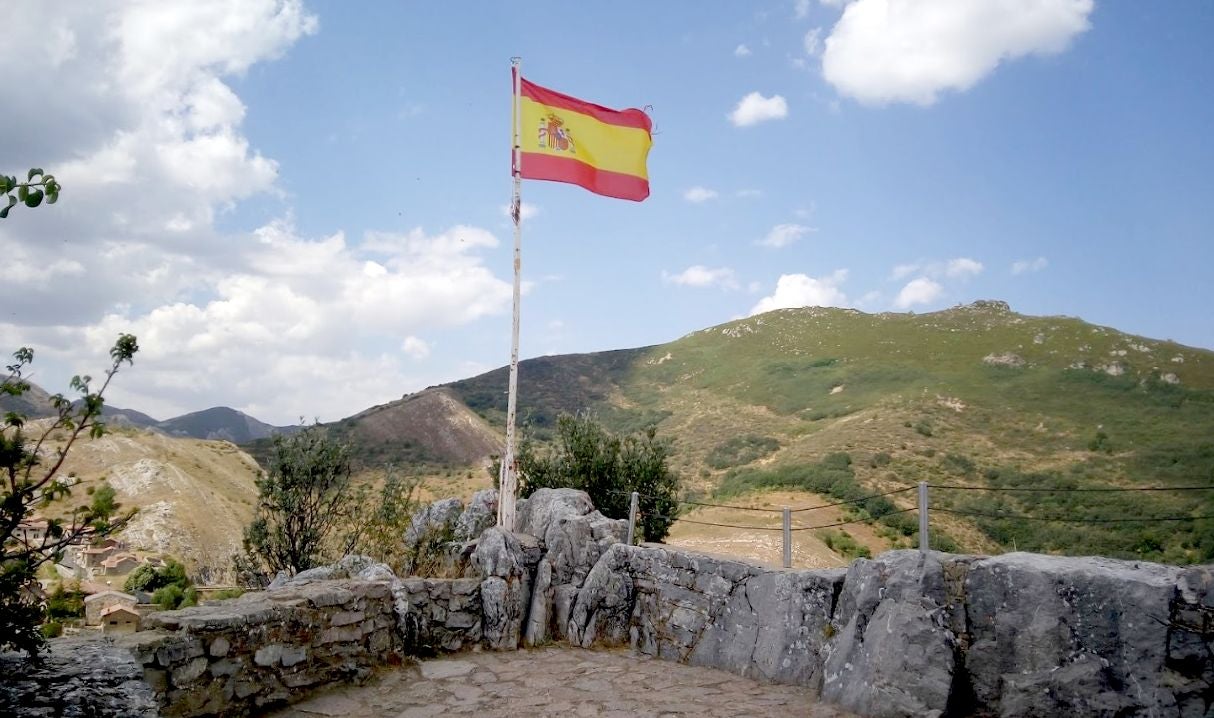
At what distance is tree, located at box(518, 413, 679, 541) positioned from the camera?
45.0 feet

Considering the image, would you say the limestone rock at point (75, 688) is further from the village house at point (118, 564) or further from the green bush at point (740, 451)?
the green bush at point (740, 451)

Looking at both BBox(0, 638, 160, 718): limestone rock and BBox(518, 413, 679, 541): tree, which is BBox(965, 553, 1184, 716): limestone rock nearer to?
BBox(0, 638, 160, 718): limestone rock

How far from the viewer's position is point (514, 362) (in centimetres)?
1047

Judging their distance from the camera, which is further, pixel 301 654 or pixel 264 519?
pixel 264 519

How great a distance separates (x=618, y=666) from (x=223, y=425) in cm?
11032

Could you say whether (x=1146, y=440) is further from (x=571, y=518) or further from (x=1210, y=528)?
(x=571, y=518)

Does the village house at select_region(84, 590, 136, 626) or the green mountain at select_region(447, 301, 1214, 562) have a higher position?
the green mountain at select_region(447, 301, 1214, 562)

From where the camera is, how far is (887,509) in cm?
2791

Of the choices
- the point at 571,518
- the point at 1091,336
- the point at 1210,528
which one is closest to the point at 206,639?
the point at 571,518

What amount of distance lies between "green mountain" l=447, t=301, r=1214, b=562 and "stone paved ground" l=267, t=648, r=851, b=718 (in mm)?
8249

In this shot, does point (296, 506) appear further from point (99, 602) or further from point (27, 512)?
point (27, 512)

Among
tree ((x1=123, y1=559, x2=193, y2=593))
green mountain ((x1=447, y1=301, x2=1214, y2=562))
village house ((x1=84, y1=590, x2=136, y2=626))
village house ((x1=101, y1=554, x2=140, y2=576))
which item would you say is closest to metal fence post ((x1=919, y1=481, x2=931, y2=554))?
green mountain ((x1=447, y1=301, x2=1214, y2=562))

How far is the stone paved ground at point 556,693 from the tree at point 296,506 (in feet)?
17.5

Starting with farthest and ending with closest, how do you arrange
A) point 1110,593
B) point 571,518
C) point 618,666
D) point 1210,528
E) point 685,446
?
point 685,446
point 1210,528
point 571,518
point 618,666
point 1110,593
